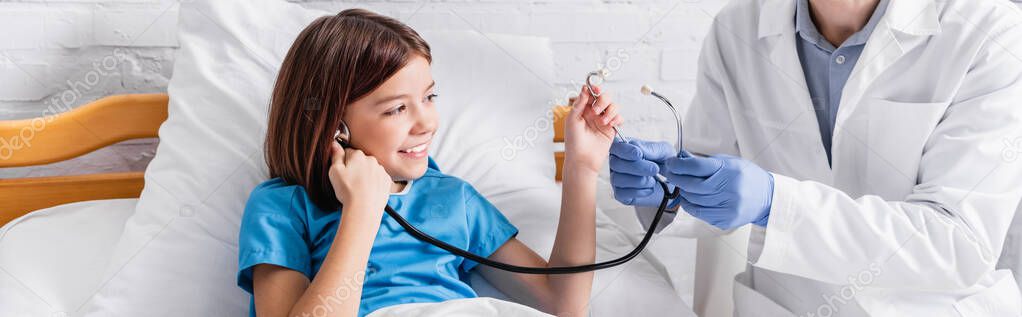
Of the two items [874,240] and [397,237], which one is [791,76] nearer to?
[874,240]

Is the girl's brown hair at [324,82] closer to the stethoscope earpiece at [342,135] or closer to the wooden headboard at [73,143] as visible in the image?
the stethoscope earpiece at [342,135]

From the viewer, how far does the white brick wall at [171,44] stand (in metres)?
1.51

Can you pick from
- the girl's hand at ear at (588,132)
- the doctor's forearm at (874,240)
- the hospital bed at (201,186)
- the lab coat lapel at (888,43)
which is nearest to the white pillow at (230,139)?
the hospital bed at (201,186)

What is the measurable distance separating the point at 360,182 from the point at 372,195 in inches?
0.9

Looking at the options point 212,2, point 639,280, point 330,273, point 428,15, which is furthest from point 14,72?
point 639,280

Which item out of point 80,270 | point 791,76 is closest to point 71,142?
point 80,270

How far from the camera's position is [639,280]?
1.32 metres

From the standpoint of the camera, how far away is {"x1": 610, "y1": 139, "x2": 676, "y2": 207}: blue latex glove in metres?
1.18

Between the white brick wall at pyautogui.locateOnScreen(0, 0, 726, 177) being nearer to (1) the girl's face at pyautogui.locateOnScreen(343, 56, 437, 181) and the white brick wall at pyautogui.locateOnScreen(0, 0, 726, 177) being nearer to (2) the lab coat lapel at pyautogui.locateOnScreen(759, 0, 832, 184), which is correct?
(2) the lab coat lapel at pyautogui.locateOnScreen(759, 0, 832, 184)

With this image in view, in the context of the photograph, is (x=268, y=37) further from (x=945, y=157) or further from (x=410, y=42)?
(x=945, y=157)

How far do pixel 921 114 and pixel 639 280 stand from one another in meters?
0.51

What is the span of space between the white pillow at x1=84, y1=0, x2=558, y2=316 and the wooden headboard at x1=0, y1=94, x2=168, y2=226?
0.15 metres

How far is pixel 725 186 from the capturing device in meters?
1.11

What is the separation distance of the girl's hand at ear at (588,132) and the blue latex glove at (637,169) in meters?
0.03
